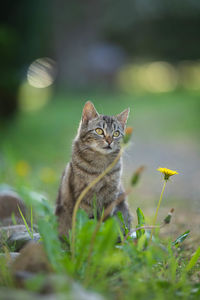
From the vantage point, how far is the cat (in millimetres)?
2781

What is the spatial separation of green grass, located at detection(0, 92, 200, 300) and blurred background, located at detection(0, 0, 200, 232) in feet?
0.14

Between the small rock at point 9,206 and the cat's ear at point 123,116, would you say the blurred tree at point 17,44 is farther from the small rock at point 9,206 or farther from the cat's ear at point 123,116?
the cat's ear at point 123,116

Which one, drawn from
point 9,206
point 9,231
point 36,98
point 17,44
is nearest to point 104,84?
point 36,98

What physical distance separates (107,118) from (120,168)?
37 centimetres

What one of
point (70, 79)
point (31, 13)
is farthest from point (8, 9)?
point (70, 79)

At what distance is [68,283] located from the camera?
153 cm

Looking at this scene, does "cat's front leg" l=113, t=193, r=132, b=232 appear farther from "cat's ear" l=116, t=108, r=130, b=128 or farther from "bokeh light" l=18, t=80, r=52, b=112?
"bokeh light" l=18, t=80, r=52, b=112

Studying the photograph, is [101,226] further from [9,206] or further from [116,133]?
[9,206]

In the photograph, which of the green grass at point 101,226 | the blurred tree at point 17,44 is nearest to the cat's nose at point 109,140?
the green grass at point 101,226

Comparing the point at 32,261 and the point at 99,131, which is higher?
the point at 99,131

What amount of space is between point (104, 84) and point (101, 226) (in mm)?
14606

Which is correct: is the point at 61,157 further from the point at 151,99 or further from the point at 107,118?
the point at 151,99

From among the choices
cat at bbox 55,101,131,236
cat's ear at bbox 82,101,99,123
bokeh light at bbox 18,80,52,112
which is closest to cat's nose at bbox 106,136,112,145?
cat at bbox 55,101,131,236

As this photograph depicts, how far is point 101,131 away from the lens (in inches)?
111
